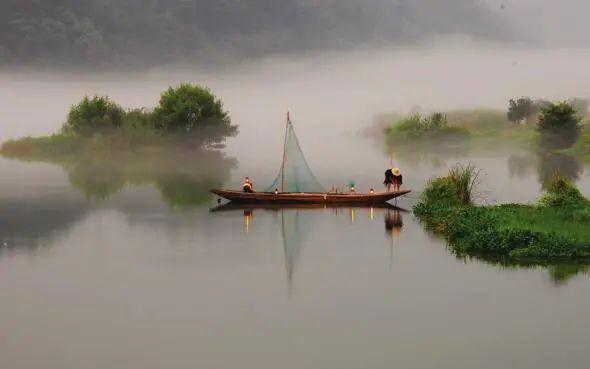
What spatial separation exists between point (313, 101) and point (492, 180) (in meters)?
130

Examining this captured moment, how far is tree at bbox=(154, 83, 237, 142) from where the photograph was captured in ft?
294

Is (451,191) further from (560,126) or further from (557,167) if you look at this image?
(560,126)

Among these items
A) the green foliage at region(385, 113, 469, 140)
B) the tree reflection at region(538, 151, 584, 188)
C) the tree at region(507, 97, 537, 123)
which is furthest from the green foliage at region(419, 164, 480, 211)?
the tree at region(507, 97, 537, 123)

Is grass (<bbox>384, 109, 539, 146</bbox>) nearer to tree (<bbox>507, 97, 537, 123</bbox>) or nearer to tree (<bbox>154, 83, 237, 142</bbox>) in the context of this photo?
tree (<bbox>507, 97, 537, 123</bbox>)

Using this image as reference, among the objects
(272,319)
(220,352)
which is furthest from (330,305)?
(220,352)

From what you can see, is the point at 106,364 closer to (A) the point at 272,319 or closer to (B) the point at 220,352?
(B) the point at 220,352

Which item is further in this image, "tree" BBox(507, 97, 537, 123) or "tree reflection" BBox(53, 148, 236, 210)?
"tree" BBox(507, 97, 537, 123)

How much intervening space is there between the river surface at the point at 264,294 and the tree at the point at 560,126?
34.6 m

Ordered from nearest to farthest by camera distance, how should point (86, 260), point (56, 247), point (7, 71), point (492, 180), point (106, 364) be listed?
point (106, 364) < point (86, 260) < point (56, 247) < point (492, 180) < point (7, 71)

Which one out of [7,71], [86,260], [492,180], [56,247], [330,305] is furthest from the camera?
[7,71]

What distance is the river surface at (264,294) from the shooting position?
66.3ft

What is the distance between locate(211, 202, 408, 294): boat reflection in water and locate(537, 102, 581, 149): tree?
40634 millimetres

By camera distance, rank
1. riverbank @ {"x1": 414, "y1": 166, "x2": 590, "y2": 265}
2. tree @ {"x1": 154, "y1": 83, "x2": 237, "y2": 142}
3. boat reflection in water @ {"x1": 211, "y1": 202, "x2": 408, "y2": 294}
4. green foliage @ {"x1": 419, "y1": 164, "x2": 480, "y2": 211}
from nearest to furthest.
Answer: riverbank @ {"x1": 414, "y1": 166, "x2": 590, "y2": 265}, boat reflection in water @ {"x1": 211, "y1": 202, "x2": 408, "y2": 294}, green foliage @ {"x1": 419, "y1": 164, "x2": 480, "y2": 211}, tree @ {"x1": 154, "y1": 83, "x2": 237, "y2": 142}

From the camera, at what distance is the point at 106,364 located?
19562 millimetres
